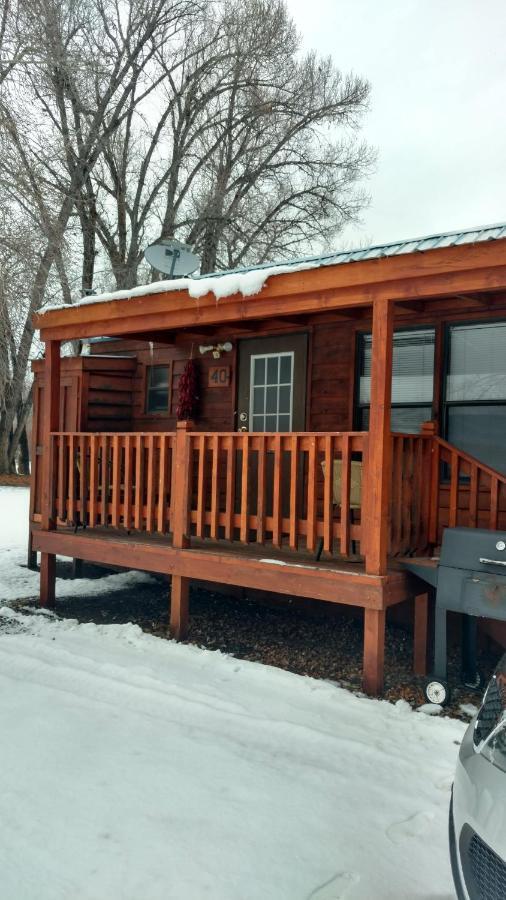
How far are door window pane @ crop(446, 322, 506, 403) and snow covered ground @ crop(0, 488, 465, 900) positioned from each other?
107 inches

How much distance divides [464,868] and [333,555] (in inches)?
146

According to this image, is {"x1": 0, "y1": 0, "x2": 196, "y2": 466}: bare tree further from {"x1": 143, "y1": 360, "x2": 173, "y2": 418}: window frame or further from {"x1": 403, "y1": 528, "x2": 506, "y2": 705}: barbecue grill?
{"x1": 403, "y1": 528, "x2": 506, "y2": 705}: barbecue grill

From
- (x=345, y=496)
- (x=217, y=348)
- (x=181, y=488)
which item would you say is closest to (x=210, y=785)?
(x=345, y=496)

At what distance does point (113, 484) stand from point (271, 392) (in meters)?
2.03

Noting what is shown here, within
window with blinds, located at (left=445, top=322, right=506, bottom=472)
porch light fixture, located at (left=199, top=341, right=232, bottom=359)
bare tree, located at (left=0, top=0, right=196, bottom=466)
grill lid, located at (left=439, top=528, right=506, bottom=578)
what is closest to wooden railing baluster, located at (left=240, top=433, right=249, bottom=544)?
grill lid, located at (left=439, top=528, right=506, bottom=578)

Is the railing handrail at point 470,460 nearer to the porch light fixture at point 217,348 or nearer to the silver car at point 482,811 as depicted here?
the silver car at point 482,811

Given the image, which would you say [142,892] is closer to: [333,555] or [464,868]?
[464,868]

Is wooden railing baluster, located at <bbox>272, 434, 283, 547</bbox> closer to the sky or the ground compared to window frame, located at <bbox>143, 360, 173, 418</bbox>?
closer to the ground

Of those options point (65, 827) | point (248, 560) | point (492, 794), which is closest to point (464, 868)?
point (492, 794)

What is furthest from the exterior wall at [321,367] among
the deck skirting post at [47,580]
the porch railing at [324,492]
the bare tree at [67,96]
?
the bare tree at [67,96]

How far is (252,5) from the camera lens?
70.1ft

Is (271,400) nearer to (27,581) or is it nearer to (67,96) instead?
(27,581)

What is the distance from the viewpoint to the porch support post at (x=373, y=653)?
490 cm

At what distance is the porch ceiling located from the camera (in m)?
4.61
